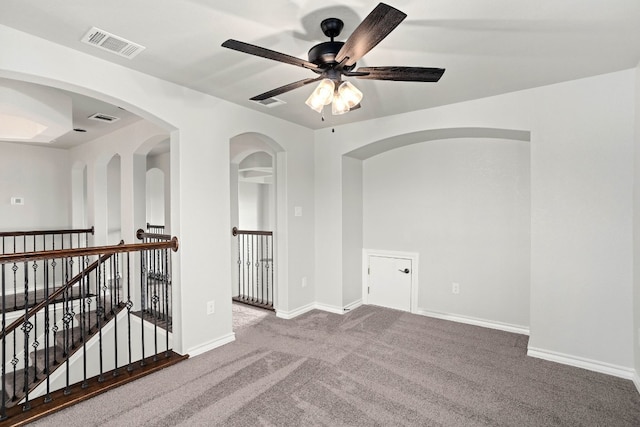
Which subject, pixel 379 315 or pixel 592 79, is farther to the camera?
pixel 379 315

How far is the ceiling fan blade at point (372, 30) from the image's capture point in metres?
1.29

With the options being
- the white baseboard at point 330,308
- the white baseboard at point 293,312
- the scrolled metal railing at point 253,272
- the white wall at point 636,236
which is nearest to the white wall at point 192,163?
the white baseboard at point 293,312

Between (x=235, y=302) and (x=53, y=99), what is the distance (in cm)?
316

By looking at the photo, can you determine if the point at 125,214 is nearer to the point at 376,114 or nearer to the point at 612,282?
the point at 376,114

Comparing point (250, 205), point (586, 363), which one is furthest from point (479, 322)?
point (250, 205)

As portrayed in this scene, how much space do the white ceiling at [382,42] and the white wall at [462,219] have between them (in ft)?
3.34

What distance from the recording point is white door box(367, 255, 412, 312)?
13.8ft

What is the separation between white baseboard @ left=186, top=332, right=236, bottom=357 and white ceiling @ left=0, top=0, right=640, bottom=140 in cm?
239

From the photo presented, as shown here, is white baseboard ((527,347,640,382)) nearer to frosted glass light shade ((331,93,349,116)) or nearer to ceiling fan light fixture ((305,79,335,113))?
frosted glass light shade ((331,93,349,116))

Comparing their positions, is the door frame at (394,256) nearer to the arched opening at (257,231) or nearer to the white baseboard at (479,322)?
the white baseboard at (479,322)

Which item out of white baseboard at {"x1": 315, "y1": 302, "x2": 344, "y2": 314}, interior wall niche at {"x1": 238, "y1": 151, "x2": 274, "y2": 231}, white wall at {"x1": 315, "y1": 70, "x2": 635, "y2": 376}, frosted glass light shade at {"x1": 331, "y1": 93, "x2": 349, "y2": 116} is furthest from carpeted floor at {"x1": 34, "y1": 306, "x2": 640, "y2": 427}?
interior wall niche at {"x1": 238, "y1": 151, "x2": 274, "y2": 231}

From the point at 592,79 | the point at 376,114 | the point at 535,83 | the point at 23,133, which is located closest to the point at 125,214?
the point at 23,133

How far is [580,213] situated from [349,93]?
2.28m

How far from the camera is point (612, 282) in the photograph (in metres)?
2.60
